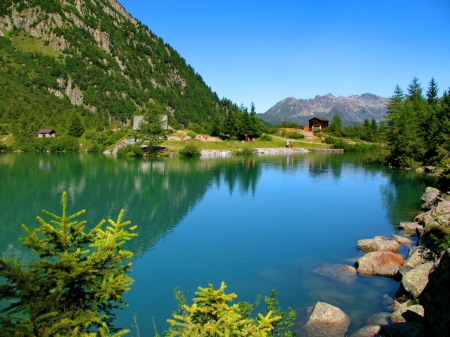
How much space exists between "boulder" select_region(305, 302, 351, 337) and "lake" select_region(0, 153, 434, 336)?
0.68m

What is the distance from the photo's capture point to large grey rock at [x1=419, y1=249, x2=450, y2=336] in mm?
7248

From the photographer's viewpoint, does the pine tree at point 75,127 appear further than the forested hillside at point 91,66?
No

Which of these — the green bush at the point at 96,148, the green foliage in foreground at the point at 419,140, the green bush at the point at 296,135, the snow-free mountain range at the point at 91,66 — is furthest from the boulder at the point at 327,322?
the snow-free mountain range at the point at 91,66

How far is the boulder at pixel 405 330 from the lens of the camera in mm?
8344

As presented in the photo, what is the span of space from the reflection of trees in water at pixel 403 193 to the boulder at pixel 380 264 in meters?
8.67

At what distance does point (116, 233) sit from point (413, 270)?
11.1 m

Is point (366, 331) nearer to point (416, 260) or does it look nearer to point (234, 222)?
point (416, 260)

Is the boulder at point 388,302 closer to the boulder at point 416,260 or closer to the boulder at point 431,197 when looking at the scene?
the boulder at point 416,260

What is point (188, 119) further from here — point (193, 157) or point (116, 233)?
point (116, 233)

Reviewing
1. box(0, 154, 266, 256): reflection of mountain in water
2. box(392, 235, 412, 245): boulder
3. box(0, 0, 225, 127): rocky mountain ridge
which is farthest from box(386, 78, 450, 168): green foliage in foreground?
box(0, 0, 225, 127): rocky mountain ridge

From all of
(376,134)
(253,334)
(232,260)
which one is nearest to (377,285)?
(232,260)

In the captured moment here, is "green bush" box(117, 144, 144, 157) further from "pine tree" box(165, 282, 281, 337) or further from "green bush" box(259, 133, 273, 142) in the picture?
"pine tree" box(165, 282, 281, 337)

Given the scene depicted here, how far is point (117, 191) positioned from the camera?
112 feet

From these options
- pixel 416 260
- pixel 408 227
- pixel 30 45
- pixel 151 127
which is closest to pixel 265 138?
pixel 151 127
